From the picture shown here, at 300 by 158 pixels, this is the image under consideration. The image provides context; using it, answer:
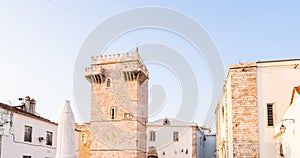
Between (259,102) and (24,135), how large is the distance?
1378 cm

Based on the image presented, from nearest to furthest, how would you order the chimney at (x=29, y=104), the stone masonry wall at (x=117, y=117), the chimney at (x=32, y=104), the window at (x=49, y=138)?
1. the window at (x=49, y=138)
2. the chimney at (x=29, y=104)
3. the chimney at (x=32, y=104)
4. the stone masonry wall at (x=117, y=117)

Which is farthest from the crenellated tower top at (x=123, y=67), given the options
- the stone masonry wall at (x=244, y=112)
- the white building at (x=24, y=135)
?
the stone masonry wall at (x=244, y=112)

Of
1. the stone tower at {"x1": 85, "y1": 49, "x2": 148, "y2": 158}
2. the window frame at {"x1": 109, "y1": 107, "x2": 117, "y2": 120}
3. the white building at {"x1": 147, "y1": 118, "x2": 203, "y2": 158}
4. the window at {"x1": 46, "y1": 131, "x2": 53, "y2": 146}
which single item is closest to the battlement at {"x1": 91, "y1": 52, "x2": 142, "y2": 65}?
the stone tower at {"x1": 85, "y1": 49, "x2": 148, "y2": 158}

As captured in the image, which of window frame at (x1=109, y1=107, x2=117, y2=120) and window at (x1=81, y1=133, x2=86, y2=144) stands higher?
window frame at (x1=109, y1=107, x2=117, y2=120)

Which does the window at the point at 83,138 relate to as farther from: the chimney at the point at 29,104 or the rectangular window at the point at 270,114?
the rectangular window at the point at 270,114

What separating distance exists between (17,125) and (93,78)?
52.6ft

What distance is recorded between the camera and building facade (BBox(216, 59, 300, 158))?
1432 cm

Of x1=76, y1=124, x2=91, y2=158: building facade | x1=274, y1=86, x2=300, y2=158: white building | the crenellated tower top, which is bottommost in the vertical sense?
x1=76, y1=124, x2=91, y2=158: building facade

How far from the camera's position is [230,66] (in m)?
15.1

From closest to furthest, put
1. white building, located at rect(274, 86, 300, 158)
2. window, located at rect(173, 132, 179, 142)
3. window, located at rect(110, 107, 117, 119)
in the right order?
white building, located at rect(274, 86, 300, 158) < window, located at rect(110, 107, 117, 119) < window, located at rect(173, 132, 179, 142)

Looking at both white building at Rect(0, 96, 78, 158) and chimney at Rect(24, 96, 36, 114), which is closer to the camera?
white building at Rect(0, 96, 78, 158)

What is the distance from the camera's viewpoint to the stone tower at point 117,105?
33.8m

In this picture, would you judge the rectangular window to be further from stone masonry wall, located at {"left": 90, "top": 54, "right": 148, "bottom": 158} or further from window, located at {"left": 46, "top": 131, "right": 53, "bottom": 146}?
stone masonry wall, located at {"left": 90, "top": 54, "right": 148, "bottom": 158}

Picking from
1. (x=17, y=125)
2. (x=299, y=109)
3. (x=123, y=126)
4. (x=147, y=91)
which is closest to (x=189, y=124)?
(x=147, y=91)
